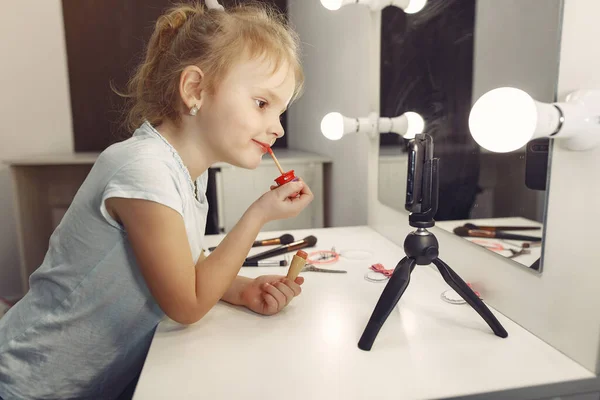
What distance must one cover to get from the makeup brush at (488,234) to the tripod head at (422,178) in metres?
0.12

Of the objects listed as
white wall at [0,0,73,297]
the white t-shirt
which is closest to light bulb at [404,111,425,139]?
the white t-shirt

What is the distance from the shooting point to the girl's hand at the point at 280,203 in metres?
0.57

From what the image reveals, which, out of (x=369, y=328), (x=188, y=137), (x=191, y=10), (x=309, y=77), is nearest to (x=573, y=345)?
(x=369, y=328)

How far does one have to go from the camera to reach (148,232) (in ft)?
1.65

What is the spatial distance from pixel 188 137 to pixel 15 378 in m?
0.40

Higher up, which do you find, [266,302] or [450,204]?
[450,204]

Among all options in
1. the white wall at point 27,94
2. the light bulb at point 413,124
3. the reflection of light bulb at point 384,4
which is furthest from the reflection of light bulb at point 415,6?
the white wall at point 27,94

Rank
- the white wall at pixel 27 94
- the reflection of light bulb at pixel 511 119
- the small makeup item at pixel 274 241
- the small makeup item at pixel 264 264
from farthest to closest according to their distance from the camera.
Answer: the white wall at pixel 27 94 → the small makeup item at pixel 274 241 → the small makeup item at pixel 264 264 → the reflection of light bulb at pixel 511 119

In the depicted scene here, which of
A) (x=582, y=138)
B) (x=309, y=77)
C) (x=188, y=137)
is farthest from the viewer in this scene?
(x=309, y=77)

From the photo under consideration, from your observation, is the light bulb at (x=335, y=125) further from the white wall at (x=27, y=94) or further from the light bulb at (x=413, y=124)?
the white wall at (x=27, y=94)

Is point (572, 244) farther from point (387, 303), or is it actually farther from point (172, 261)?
point (172, 261)

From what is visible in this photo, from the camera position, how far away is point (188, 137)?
2.06 ft

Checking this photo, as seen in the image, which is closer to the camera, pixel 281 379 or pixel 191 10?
pixel 281 379

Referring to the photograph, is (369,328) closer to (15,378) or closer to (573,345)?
(573,345)
